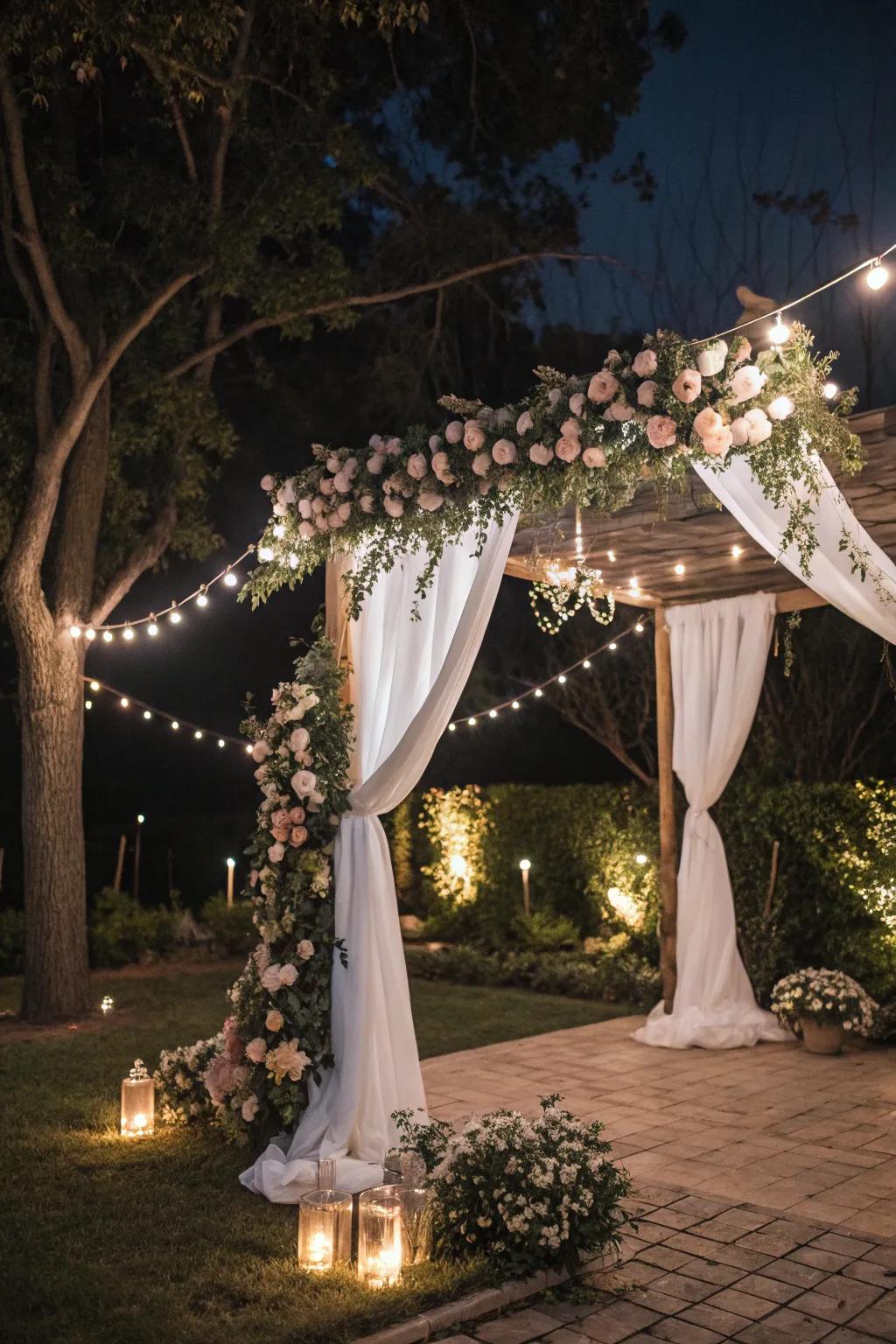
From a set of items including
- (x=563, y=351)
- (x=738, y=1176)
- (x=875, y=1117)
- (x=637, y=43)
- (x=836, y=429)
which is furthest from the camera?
(x=563, y=351)

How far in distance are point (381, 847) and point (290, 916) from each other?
0.46 m

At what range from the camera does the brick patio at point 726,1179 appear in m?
3.31

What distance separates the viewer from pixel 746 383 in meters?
3.84

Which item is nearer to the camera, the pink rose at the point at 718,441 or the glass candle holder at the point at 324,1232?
the glass candle holder at the point at 324,1232

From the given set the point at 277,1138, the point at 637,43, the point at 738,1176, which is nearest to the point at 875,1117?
the point at 738,1176

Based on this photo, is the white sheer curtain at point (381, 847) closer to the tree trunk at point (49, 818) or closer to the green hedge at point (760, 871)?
the green hedge at point (760, 871)

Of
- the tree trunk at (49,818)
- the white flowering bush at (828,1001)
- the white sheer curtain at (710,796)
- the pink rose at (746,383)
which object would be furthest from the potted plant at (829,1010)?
the tree trunk at (49,818)

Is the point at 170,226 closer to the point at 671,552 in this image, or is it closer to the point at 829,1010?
the point at 671,552

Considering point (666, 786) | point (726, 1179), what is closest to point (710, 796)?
point (666, 786)

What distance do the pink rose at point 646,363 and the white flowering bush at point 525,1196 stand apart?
2.49 metres

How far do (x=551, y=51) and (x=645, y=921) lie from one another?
6.96 m

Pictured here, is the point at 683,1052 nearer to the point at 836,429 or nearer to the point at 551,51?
the point at 836,429

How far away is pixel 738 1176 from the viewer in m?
4.60

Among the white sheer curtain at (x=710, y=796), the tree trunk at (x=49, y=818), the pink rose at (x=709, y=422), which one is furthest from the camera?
the tree trunk at (x=49, y=818)
